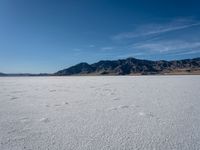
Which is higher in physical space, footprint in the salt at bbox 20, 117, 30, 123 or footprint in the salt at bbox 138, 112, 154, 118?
footprint in the salt at bbox 20, 117, 30, 123

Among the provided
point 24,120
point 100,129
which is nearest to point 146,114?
point 100,129

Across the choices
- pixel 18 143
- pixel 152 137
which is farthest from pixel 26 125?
pixel 152 137

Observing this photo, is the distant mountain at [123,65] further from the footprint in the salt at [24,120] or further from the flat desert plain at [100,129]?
the footprint in the salt at [24,120]

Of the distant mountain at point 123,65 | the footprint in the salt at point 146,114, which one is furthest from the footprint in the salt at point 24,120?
the distant mountain at point 123,65

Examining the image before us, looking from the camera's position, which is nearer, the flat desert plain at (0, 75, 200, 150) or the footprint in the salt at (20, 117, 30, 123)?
the flat desert plain at (0, 75, 200, 150)

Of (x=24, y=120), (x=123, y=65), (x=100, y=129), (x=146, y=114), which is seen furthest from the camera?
(x=123, y=65)

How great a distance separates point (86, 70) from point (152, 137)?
154807 millimetres

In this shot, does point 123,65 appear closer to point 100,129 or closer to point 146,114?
point 146,114

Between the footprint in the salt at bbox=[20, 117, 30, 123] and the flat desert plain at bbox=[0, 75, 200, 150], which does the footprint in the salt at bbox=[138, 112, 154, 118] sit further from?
the footprint in the salt at bbox=[20, 117, 30, 123]

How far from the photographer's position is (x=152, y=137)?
319 cm

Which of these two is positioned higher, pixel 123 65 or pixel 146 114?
pixel 123 65

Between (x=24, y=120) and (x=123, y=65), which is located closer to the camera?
(x=24, y=120)

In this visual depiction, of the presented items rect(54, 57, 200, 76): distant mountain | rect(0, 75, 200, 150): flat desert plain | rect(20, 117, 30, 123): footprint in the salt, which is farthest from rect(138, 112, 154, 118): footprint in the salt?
rect(54, 57, 200, 76): distant mountain

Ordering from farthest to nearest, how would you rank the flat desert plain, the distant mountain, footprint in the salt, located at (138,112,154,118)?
the distant mountain < footprint in the salt, located at (138,112,154,118) < the flat desert plain
